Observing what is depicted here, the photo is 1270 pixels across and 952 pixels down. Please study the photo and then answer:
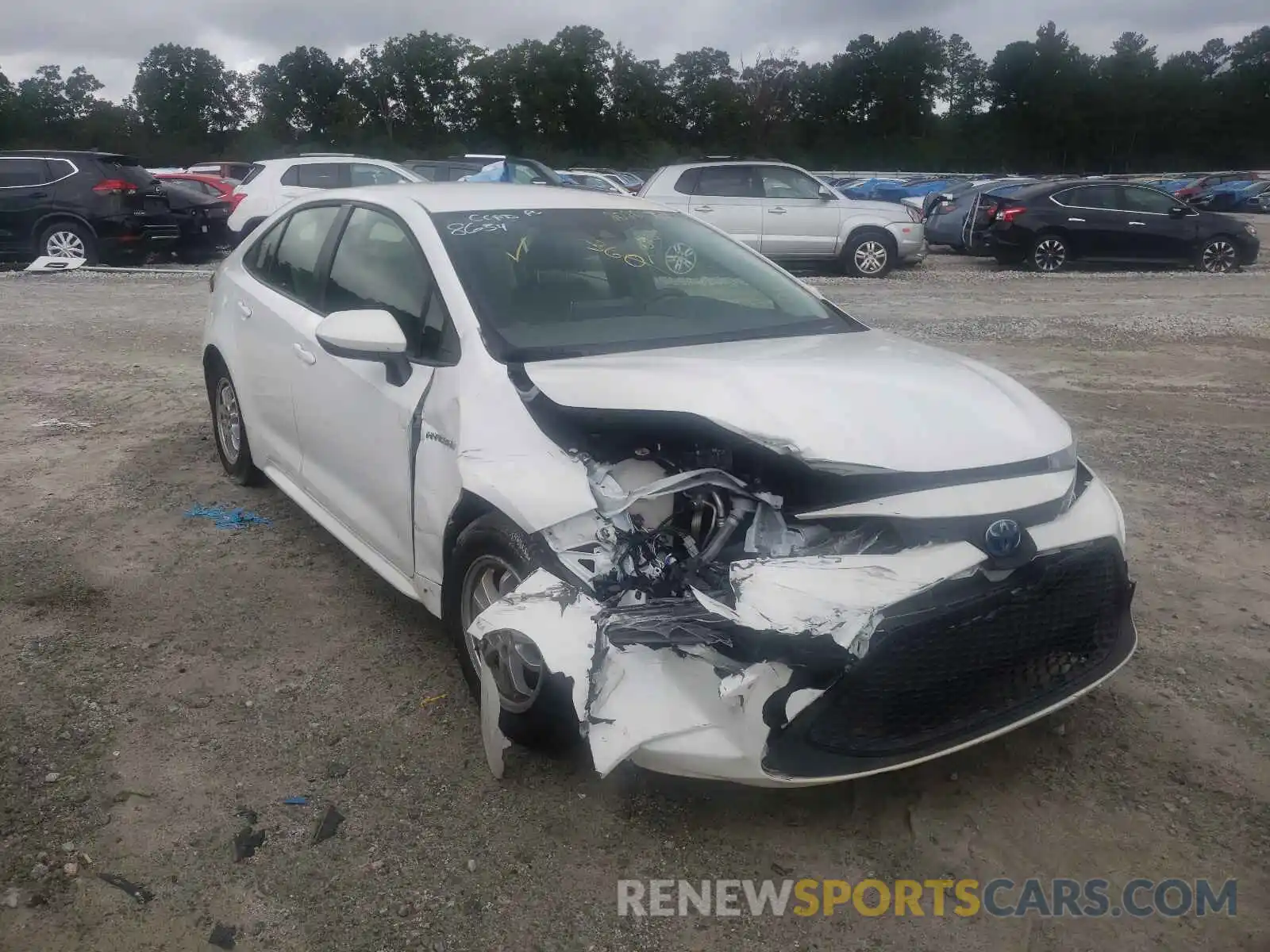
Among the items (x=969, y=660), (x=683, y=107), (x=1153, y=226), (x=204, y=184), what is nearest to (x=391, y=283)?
(x=969, y=660)

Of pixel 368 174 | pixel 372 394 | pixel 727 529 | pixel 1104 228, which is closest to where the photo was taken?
pixel 727 529

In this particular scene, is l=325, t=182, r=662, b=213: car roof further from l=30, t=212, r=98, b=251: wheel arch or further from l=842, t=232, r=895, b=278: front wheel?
l=30, t=212, r=98, b=251: wheel arch

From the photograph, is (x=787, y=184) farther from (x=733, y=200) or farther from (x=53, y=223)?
(x=53, y=223)

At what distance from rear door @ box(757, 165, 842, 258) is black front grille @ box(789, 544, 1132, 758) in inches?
502

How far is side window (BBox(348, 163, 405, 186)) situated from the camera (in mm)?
15594

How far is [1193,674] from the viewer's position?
3570mm

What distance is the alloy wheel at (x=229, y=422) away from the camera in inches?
209

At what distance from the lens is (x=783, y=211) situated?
1504 cm

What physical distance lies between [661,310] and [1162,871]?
7.63 feet

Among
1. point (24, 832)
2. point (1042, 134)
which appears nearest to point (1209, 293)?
point (24, 832)

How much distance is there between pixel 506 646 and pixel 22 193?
14.5 metres

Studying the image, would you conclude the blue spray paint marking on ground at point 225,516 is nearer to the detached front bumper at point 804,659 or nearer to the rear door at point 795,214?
the detached front bumper at point 804,659

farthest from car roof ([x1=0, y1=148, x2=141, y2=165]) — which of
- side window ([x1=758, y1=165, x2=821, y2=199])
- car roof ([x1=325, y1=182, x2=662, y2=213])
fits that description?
car roof ([x1=325, y1=182, x2=662, y2=213])

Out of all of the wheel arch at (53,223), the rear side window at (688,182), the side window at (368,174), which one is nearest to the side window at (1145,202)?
the rear side window at (688,182)
